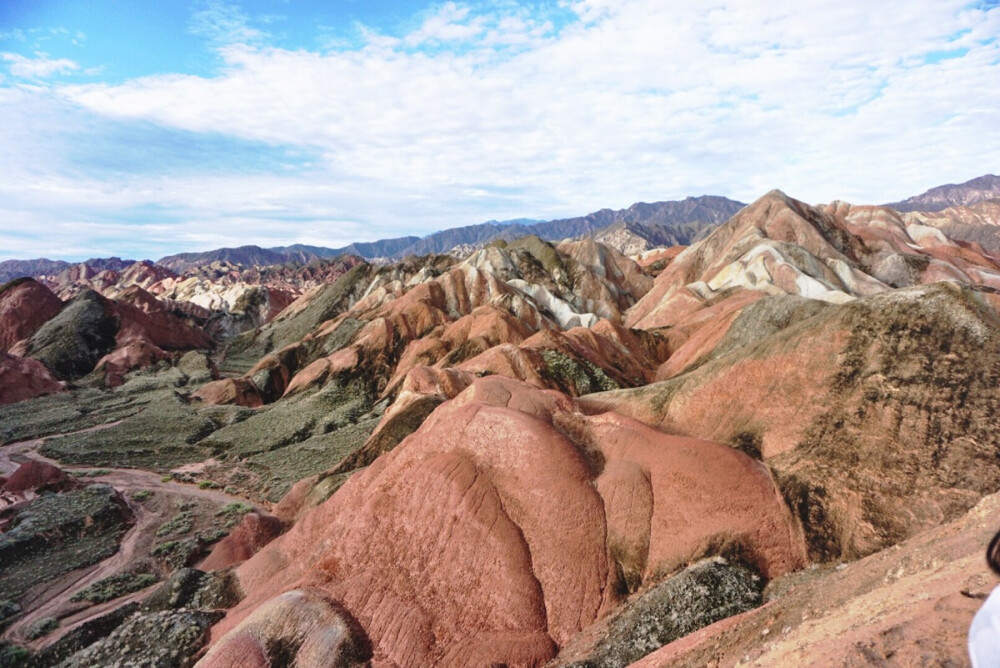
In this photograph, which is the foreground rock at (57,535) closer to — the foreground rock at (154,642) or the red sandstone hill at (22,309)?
the foreground rock at (154,642)

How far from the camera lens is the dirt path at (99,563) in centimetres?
2003

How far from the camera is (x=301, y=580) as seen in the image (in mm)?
16391

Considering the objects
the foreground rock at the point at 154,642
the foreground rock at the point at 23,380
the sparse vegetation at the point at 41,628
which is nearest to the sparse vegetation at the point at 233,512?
the sparse vegetation at the point at 41,628

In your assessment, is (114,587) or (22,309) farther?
(22,309)

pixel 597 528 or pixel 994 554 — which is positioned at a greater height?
pixel 994 554

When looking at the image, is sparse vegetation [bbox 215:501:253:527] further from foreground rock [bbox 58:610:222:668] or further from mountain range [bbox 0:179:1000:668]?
foreground rock [bbox 58:610:222:668]

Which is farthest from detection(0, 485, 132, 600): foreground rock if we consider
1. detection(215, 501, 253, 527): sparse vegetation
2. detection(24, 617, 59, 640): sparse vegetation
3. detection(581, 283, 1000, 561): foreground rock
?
detection(581, 283, 1000, 561): foreground rock

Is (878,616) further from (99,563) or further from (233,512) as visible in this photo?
(99,563)

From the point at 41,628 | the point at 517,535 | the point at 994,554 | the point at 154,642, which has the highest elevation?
the point at 994,554

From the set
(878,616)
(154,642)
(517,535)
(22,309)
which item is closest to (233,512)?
(154,642)

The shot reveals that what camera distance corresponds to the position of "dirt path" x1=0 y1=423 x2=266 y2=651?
2003 cm

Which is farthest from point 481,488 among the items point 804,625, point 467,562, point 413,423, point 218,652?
point 413,423

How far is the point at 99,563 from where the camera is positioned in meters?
24.5

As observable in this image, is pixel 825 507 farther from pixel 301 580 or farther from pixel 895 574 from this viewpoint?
pixel 301 580
